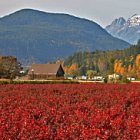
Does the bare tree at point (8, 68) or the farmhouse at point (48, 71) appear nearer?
the bare tree at point (8, 68)

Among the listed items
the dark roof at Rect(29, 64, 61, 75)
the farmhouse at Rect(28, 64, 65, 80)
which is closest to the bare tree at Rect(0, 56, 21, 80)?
the farmhouse at Rect(28, 64, 65, 80)

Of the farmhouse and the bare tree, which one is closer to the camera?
the bare tree

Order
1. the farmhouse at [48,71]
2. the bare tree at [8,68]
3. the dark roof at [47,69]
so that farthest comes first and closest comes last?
1. the dark roof at [47,69]
2. the farmhouse at [48,71]
3. the bare tree at [8,68]

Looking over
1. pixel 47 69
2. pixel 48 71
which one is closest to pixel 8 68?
pixel 48 71

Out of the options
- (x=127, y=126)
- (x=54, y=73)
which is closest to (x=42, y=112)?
(x=127, y=126)

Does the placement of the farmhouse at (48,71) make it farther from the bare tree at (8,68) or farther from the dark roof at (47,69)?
the bare tree at (8,68)

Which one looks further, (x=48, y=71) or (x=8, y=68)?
(x=48, y=71)

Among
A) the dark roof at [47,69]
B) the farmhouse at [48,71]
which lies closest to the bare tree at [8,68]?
the farmhouse at [48,71]

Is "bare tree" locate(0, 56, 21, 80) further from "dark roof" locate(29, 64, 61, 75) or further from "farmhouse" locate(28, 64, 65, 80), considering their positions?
"dark roof" locate(29, 64, 61, 75)

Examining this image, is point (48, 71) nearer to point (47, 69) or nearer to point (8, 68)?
point (47, 69)

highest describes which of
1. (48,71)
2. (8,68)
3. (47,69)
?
(47,69)

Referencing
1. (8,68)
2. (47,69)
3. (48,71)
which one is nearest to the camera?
(8,68)

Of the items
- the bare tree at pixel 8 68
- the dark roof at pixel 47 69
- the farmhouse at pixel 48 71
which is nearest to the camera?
the bare tree at pixel 8 68

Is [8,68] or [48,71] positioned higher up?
[8,68]
